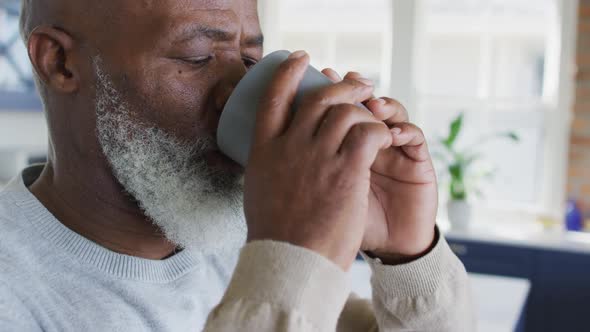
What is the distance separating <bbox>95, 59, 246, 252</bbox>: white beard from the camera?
86 cm

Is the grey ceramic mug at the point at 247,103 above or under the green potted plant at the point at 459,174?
above

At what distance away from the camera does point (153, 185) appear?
0.89 m

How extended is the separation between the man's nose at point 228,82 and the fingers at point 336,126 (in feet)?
0.68

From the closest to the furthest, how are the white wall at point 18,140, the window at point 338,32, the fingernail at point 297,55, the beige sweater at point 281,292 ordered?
1. the beige sweater at point 281,292
2. the fingernail at point 297,55
3. the white wall at point 18,140
4. the window at point 338,32

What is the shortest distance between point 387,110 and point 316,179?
0.19 meters

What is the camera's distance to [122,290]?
0.87 m

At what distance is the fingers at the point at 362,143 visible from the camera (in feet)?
2.11

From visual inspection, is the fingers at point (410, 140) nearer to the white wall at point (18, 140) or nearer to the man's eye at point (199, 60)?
the man's eye at point (199, 60)

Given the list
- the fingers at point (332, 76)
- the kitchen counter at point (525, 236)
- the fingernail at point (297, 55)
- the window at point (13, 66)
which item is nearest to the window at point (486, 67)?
the kitchen counter at point (525, 236)

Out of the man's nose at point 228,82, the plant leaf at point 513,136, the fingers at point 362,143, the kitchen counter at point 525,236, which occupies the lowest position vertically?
the kitchen counter at point 525,236

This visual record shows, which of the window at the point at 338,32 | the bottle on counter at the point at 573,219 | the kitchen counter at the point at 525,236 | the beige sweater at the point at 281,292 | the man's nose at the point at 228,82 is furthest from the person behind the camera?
the window at the point at 338,32

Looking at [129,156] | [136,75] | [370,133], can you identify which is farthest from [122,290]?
[370,133]

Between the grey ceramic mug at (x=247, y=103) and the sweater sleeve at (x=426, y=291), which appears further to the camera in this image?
the sweater sleeve at (x=426, y=291)

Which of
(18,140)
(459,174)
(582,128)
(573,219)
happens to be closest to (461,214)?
(459,174)
